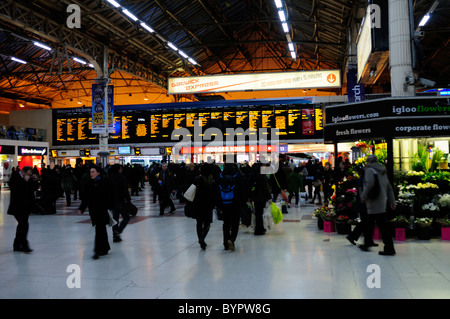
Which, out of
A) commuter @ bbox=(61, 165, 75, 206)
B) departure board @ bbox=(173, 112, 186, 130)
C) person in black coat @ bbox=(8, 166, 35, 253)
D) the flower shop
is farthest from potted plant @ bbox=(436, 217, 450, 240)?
departure board @ bbox=(173, 112, 186, 130)

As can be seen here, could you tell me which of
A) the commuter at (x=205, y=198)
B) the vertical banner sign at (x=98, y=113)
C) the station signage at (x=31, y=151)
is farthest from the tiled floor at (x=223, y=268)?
the station signage at (x=31, y=151)

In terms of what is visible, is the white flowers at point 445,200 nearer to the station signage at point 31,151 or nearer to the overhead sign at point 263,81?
the overhead sign at point 263,81

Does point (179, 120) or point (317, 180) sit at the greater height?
point (179, 120)

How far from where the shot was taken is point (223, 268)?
227 inches

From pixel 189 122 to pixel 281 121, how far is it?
18.8ft

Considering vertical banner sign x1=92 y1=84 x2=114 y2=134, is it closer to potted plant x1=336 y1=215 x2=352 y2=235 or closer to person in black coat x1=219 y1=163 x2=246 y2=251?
person in black coat x1=219 y1=163 x2=246 y2=251

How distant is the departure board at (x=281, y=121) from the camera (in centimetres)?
2398

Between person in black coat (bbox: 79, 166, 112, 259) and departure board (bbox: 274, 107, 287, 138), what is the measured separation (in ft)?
59.4

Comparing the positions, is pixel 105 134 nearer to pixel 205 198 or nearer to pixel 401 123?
pixel 205 198

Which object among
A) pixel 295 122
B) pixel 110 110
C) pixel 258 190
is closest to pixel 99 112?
pixel 110 110

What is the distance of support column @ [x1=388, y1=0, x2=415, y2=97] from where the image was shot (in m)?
8.31

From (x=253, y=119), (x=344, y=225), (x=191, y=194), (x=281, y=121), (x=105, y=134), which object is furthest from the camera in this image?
(x=253, y=119)

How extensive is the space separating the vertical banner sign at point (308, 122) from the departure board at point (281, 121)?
1101 millimetres
